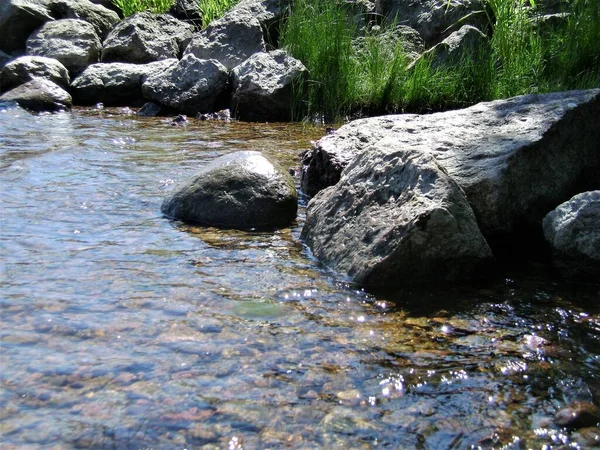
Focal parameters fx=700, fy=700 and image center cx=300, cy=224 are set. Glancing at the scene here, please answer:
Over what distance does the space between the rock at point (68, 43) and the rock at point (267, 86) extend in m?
3.65

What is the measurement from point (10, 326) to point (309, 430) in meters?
1.65

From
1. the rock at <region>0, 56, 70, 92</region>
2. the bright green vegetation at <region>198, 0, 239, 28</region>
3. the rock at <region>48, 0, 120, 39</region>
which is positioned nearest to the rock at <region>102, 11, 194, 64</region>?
the bright green vegetation at <region>198, 0, 239, 28</region>

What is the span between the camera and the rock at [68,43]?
41.7 ft

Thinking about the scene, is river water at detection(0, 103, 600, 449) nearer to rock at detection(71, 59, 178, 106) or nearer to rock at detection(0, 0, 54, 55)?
rock at detection(71, 59, 178, 106)

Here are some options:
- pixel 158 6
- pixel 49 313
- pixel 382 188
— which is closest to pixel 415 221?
pixel 382 188

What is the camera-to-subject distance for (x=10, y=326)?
342 cm

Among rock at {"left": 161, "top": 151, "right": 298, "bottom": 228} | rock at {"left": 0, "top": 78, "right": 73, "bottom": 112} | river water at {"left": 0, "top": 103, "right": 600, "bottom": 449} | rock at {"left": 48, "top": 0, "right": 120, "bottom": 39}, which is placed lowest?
river water at {"left": 0, "top": 103, "right": 600, "bottom": 449}

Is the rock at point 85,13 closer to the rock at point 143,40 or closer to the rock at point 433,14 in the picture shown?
the rock at point 143,40

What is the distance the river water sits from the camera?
2678mm

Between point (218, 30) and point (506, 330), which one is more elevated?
point (218, 30)

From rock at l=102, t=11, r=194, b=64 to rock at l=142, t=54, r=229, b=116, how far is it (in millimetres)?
1858

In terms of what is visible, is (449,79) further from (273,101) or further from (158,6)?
(158,6)

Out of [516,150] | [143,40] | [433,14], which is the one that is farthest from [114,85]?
[516,150]

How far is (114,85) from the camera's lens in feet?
38.5
